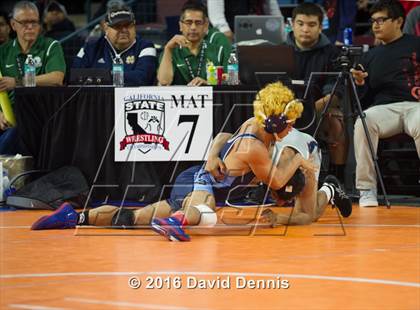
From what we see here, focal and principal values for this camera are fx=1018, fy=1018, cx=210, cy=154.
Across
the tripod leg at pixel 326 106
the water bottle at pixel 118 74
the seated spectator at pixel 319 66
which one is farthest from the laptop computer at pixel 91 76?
the tripod leg at pixel 326 106

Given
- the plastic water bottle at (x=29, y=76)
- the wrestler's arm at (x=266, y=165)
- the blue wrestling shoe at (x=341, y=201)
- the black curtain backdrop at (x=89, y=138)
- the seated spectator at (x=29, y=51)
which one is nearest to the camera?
the wrestler's arm at (x=266, y=165)

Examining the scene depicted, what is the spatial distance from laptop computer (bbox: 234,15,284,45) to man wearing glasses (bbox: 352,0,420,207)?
1.10 metres

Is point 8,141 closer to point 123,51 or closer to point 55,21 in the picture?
point 123,51

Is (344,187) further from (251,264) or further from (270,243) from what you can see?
(251,264)

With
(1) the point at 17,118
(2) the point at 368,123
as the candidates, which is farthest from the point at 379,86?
(1) the point at 17,118

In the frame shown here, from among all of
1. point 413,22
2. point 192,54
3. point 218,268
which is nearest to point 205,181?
point 218,268

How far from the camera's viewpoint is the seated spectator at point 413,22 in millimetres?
10734

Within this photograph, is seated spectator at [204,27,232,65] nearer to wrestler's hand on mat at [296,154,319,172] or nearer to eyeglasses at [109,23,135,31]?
eyeglasses at [109,23,135,31]

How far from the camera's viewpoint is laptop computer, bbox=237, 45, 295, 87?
9.31 metres

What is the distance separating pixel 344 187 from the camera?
966cm

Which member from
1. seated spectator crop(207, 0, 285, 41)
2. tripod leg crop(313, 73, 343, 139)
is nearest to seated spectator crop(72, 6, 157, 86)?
seated spectator crop(207, 0, 285, 41)

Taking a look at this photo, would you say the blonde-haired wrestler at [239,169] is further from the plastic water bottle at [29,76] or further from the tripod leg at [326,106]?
the plastic water bottle at [29,76]

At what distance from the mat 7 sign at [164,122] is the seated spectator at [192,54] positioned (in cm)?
54

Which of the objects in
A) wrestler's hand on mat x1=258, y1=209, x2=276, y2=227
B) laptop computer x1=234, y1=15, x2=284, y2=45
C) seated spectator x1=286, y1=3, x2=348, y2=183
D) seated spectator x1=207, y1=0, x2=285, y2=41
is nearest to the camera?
wrestler's hand on mat x1=258, y1=209, x2=276, y2=227
